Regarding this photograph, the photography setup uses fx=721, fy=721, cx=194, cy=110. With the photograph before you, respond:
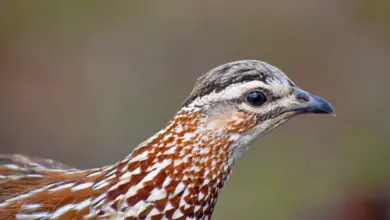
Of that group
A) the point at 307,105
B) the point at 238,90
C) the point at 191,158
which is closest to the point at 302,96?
the point at 307,105

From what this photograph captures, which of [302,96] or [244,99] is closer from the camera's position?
[244,99]

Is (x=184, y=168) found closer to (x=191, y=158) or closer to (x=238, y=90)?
(x=191, y=158)

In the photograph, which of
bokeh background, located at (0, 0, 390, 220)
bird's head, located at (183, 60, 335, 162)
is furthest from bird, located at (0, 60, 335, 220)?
bokeh background, located at (0, 0, 390, 220)

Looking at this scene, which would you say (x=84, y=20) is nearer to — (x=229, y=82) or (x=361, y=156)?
(x=361, y=156)

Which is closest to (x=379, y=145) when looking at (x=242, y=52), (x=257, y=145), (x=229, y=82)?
(x=257, y=145)

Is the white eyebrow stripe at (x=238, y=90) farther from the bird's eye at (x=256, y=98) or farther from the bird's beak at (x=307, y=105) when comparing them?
the bird's beak at (x=307, y=105)

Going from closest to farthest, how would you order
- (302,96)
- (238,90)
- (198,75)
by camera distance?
(238,90) < (302,96) < (198,75)

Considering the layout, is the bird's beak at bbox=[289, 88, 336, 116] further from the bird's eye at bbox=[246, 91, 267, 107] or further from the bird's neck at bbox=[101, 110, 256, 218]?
the bird's neck at bbox=[101, 110, 256, 218]
